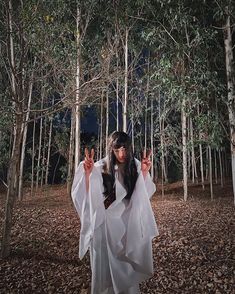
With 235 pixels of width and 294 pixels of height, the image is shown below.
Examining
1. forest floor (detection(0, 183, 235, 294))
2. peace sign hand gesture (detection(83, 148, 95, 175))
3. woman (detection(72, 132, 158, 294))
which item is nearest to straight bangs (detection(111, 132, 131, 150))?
woman (detection(72, 132, 158, 294))

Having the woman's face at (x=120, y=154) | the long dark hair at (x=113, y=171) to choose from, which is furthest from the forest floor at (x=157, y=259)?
the woman's face at (x=120, y=154)

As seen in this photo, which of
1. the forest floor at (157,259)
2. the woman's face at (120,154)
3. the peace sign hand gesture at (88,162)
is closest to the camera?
the peace sign hand gesture at (88,162)

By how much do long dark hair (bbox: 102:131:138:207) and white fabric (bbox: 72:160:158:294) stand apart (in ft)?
0.20

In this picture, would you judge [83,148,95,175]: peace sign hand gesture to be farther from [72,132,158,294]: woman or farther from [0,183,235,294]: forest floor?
[0,183,235,294]: forest floor

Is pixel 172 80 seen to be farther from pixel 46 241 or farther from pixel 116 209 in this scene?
pixel 116 209

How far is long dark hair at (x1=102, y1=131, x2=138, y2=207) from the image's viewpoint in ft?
11.7

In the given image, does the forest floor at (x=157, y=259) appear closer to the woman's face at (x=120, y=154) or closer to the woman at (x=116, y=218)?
the woman at (x=116, y=218)

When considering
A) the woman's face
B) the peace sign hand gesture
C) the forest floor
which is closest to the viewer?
the peace sign hand gesture

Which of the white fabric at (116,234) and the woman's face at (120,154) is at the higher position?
the woman's face at (120,154)

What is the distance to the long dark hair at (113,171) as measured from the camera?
11.7ft

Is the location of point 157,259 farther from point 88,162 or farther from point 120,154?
point 88,162

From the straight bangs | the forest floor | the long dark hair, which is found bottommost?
the forest floor

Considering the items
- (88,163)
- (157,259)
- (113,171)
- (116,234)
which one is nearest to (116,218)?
(116,234)

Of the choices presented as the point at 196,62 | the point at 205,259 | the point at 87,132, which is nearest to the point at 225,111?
the point at 196,62
